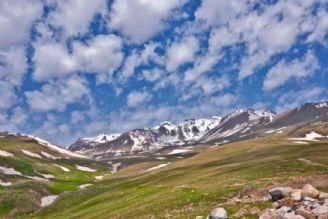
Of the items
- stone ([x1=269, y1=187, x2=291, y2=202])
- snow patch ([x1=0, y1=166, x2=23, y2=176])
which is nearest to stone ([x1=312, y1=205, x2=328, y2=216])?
stone ([x1=269, y1=187, x2=291, y2=202])

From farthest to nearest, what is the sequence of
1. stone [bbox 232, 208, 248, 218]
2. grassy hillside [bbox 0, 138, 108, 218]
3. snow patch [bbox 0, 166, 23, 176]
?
snow patch [bbox 0, 166, 23, 176], grassy hillside [bbox 0, 138, 108, 218], stone [bbox 232, 208, 248, 218]

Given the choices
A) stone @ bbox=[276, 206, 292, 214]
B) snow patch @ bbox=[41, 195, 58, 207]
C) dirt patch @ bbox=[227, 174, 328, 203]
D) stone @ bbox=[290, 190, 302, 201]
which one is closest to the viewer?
stone @ bbox=[276, 206, 292, 214]

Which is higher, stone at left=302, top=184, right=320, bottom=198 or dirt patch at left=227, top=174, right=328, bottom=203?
dirt patch at left=227, top=174, right=328, bottom=203

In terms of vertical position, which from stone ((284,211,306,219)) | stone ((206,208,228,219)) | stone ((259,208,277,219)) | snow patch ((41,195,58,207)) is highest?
snow patch ((41,195,58,207))

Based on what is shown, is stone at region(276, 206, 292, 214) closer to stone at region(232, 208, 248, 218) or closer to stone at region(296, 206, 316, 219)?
stone at region(296, 206, 316, 219)

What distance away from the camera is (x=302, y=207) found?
111 feet

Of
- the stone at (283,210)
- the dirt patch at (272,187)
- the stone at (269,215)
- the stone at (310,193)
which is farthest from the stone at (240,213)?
the stone at (310,193)

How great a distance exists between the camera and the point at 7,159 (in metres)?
158

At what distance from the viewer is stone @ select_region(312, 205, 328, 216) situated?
32375 mm

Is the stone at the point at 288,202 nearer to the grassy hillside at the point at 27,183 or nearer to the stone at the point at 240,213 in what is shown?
the stone at the point at 240,213

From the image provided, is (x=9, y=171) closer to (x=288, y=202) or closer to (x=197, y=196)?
(x=197, y=196)

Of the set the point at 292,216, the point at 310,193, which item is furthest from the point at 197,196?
the point at 292,216

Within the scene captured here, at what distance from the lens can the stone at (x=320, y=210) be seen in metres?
32.4

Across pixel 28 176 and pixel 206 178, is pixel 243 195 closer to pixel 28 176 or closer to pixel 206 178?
pixel 206 178
